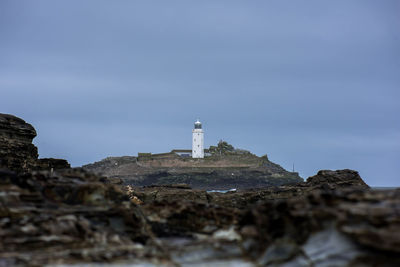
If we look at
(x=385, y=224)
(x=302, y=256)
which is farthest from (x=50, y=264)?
(x=385, y=224)

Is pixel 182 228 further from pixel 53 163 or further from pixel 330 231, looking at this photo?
pixel 53 163

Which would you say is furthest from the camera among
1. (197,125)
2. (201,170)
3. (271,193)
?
(197,125)

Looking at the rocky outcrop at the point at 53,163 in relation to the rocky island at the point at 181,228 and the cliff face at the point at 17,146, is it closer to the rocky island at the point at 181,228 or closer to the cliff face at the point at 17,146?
the cliff face at the point at 17,146

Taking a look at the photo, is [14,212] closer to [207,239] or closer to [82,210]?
[82,210]

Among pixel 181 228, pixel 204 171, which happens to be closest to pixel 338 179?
pixel 181 228

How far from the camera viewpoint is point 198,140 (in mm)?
150000

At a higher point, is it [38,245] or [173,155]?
[173,155]

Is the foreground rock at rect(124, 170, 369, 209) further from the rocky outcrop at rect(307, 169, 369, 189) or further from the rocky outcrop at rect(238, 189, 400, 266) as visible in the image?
the rocky outcrop at rect(238, 189, 400, 266)

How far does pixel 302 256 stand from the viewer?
10789 mm

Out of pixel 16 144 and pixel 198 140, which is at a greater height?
pixel 198 140

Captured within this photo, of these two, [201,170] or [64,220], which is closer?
[64,220]

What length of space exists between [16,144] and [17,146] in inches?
5.6

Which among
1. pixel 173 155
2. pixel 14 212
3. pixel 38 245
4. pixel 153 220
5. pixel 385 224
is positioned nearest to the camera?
pixel 385 224

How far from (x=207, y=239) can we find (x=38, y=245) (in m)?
4.11
